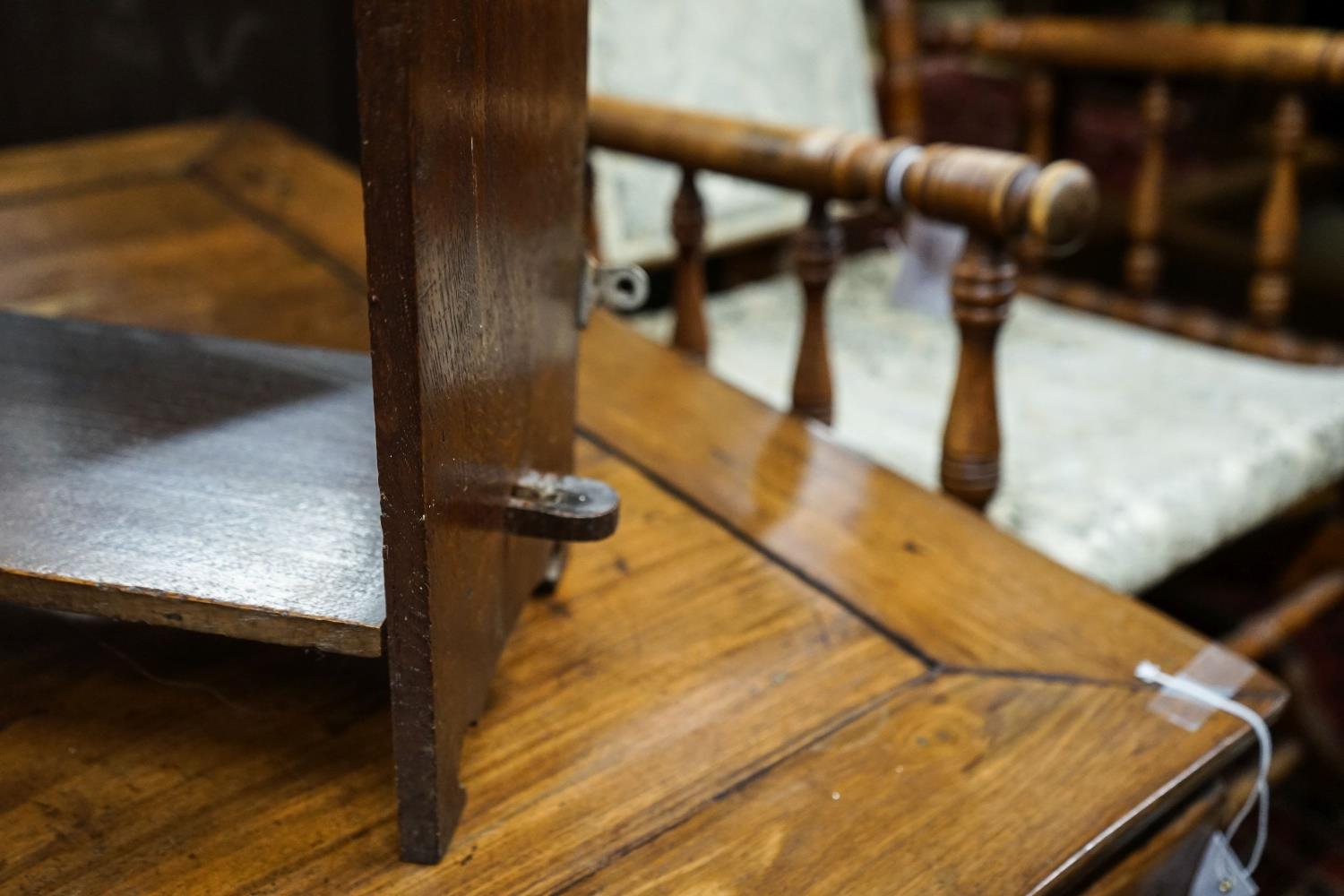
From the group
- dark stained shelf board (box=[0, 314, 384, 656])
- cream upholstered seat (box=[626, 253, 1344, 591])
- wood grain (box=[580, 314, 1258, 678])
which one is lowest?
cream upholstered seat (box=[626, 253, 1344, 591])

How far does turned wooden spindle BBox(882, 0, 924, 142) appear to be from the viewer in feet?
5.66

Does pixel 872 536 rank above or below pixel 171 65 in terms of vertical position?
below

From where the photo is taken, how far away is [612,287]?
0.79 metres

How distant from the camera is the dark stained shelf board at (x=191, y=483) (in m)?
0.54

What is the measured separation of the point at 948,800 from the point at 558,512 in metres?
0.26

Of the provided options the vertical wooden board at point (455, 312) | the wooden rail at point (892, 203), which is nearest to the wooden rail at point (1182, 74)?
the wooden rail at point (892, 203)

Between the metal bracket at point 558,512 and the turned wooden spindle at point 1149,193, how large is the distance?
1217mm

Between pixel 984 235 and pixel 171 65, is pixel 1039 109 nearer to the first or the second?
pixel 984 235

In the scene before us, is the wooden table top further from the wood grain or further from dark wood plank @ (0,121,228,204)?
dark wood plank @ (0,121,228,204)

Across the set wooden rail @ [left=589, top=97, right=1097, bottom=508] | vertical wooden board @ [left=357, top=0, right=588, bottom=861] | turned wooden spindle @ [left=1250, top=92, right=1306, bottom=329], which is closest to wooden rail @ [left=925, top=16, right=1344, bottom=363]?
turned wooden spindle @ [left=1250, top=92, right=1306, bottom=329]

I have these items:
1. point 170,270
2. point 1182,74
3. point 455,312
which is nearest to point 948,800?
point 455,312

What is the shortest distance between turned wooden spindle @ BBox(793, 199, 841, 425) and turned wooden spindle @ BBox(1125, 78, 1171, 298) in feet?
2.34

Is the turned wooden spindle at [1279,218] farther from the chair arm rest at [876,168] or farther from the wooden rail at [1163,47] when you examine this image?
the chair arm rest at [876,168]

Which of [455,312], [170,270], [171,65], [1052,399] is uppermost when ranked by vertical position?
[455,312]
